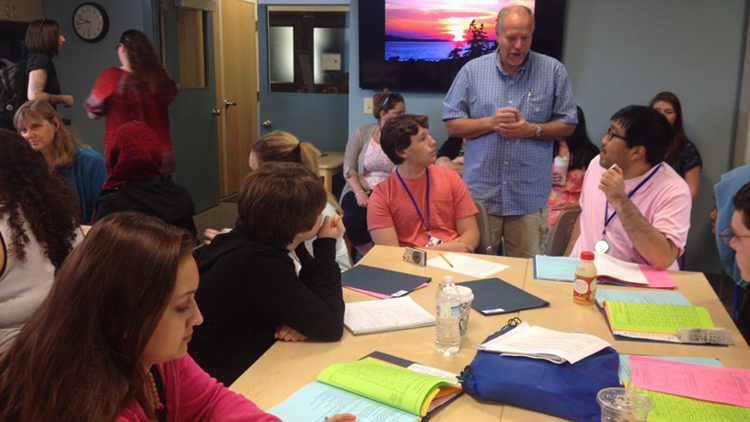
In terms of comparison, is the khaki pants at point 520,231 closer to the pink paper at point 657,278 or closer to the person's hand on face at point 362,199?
the pink paper at point 657,278

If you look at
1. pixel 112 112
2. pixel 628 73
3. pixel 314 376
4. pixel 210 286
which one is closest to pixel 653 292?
pixel 314 376

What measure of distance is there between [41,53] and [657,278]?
14.6 feet

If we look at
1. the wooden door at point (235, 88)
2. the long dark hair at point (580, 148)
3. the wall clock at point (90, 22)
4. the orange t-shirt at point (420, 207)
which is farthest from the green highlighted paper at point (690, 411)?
the wooden door at point (235, 88)

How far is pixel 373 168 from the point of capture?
181 inches

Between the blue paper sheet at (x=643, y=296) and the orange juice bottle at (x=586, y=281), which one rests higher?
the orange juice bottle at (x=586, y=281)

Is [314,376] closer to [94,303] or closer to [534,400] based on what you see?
[534,400]

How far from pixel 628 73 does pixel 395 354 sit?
349 cm

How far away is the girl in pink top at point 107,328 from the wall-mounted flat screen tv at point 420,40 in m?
3.65

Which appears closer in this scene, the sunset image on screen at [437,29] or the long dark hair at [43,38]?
the sunset image on screen at [437,29]

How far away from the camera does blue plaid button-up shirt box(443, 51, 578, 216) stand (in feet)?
10.9

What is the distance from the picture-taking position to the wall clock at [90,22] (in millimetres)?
5828

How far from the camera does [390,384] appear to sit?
1.52 metres

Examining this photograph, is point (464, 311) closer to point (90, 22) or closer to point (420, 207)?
point (420, 207)

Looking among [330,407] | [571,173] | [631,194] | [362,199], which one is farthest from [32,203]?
[571,173]
